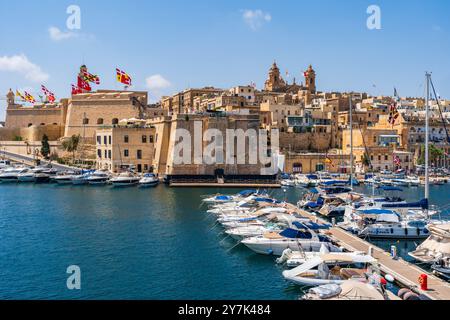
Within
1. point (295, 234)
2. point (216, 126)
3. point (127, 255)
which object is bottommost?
point (127, 255)

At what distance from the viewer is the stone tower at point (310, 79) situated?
7925cm

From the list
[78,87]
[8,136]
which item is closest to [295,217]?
[78,87]

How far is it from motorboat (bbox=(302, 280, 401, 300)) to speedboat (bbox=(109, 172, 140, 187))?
32.0 meters

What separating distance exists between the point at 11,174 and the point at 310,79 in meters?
48.9

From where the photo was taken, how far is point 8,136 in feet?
212

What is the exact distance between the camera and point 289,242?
19.2 m

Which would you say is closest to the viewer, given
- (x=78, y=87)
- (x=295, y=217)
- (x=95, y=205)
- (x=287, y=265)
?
(x=287, y=265)

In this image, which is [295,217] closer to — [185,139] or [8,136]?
[185,139]

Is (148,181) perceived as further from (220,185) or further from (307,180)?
(307,180)

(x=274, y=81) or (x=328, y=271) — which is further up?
(x=274, y=81)

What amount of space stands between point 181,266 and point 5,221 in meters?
13.0

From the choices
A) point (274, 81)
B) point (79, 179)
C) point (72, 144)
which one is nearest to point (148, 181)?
point (79, 179)

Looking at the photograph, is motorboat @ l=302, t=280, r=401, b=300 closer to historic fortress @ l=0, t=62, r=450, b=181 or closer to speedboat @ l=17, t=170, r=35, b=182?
historic fortress @ l=0, t=62, r=450, b=181

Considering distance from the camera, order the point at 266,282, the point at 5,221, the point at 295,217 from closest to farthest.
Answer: the point at 266,282 < the point at 295,217 < the point at 5,221
